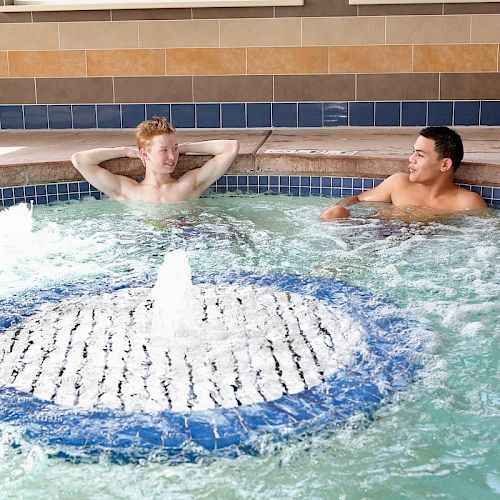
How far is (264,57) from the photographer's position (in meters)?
6.16

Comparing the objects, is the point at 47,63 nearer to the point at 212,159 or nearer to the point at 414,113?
the point at 212,159

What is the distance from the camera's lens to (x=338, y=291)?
3125mm

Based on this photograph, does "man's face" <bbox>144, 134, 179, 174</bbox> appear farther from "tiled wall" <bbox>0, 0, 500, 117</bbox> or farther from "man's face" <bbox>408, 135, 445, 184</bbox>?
"tiled wall" <bbox>0, 0, 500, 117</bbox>

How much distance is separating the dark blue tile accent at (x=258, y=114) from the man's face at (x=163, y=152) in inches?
73.1

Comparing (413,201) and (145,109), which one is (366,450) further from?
(145,109)

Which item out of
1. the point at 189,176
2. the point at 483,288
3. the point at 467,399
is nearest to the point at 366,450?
the point at 467,399

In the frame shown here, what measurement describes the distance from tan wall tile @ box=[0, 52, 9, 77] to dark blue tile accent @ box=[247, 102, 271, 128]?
187 cm

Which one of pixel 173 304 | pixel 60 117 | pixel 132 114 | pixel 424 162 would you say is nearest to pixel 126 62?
pixel 132 114

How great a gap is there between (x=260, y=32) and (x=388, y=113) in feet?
3.70

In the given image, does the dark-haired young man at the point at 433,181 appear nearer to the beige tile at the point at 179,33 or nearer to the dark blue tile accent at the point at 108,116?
the beige tile at the point at 179,33

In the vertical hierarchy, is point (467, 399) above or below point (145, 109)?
below

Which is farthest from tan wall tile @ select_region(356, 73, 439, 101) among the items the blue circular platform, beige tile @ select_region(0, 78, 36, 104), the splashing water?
the blue circular platform

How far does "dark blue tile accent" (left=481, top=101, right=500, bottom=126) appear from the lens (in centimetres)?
607

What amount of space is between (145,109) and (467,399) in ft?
15.2
